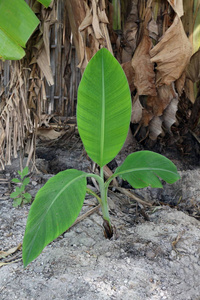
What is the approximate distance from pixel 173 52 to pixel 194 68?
200 mm

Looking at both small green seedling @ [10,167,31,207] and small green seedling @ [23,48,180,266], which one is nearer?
small green seedling @ [23,48,180,266]

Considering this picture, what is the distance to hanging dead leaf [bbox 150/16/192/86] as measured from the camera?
4.45 feet

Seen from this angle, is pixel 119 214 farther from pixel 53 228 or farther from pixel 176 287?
pixel 53 228

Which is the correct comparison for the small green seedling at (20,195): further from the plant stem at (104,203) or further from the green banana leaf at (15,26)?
the green banana leaf at (15,26)

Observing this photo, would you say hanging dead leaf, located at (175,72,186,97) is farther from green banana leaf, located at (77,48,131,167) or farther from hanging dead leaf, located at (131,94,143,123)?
green banana leaf, located at (77,48,131,167)

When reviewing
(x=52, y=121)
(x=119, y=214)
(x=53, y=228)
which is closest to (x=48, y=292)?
(x=53, y=228)

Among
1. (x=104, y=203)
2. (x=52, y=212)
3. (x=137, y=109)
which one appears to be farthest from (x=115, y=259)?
(x=137, y=109)

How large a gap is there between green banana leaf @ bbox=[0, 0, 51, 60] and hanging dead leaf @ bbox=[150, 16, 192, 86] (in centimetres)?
58

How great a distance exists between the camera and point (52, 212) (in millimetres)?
824

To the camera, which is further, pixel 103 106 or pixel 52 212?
pixel 103 106

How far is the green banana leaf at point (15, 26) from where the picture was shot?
1031mm

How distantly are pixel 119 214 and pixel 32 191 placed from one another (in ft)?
1.52

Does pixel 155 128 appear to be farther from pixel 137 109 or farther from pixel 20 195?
pixel 20 195

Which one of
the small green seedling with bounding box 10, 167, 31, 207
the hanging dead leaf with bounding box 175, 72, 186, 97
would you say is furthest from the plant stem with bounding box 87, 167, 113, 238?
the hanging dead leaf with bounding box 175, 72, 186, 97
